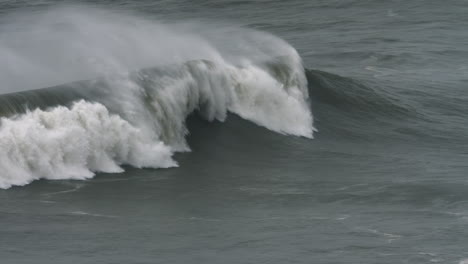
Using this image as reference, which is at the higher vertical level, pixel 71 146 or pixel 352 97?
pixel 71 146

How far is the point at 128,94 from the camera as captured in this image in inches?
1190

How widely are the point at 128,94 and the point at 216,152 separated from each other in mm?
2660

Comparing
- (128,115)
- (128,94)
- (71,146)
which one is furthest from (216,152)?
(71,146)

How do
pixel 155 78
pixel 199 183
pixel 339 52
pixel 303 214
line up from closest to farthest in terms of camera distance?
pixel 303 214 → pixel 199 183 → pixel 155 78 → pixel 339 52

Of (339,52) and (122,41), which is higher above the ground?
(122,41)

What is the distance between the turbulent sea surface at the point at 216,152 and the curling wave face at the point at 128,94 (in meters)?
0.05

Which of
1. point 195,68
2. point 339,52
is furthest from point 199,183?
point 339,52

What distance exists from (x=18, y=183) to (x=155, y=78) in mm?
7233

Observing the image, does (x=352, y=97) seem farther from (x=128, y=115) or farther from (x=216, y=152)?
(x=128, y=115)

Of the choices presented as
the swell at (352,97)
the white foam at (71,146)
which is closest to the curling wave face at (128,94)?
the white foam at (71,146)

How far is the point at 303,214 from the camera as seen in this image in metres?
25.0

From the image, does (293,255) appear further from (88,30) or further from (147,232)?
(88,30)

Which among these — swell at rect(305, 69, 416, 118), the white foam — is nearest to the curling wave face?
the white foam

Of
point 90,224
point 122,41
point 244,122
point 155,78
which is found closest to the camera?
point 90,224
